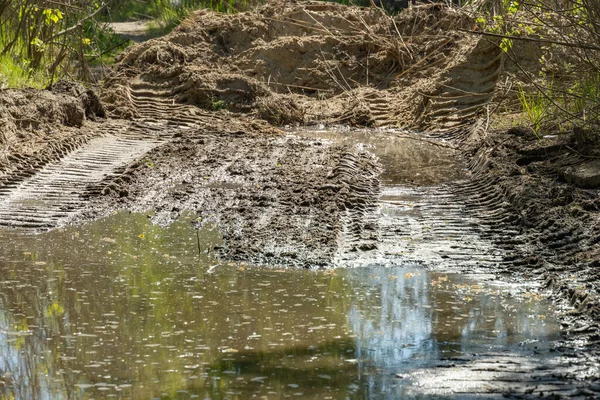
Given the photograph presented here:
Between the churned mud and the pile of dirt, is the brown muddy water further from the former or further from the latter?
the pile of dirt

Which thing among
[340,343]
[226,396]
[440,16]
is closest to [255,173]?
[340,343]

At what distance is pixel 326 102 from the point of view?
1572 cm

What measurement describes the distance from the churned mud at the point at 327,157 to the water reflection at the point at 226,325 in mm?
311

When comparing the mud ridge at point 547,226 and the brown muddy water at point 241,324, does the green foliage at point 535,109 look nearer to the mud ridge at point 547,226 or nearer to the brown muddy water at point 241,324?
the mud ridge at point 547,226

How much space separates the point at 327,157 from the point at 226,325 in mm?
5664

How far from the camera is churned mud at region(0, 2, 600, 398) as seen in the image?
714 centimetres

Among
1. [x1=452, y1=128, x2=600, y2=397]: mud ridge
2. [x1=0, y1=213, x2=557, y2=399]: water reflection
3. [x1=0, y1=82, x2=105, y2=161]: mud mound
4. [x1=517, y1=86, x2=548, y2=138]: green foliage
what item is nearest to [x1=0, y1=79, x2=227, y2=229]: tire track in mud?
[x1=0, y1=82, x2=105, y2=161]: mud mound

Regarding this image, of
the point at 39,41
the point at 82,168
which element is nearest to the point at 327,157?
the point at 82,168

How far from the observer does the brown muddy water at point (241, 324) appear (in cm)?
457

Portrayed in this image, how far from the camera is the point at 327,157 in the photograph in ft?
36.1

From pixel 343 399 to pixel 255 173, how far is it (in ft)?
19.9

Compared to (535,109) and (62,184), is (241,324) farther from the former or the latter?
(535,109)

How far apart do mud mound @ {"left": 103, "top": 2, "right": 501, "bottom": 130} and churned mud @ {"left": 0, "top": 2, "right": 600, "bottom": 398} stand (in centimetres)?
4

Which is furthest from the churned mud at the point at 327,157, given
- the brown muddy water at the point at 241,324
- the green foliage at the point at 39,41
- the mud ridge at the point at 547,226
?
the green foliage at the point at 39,41
